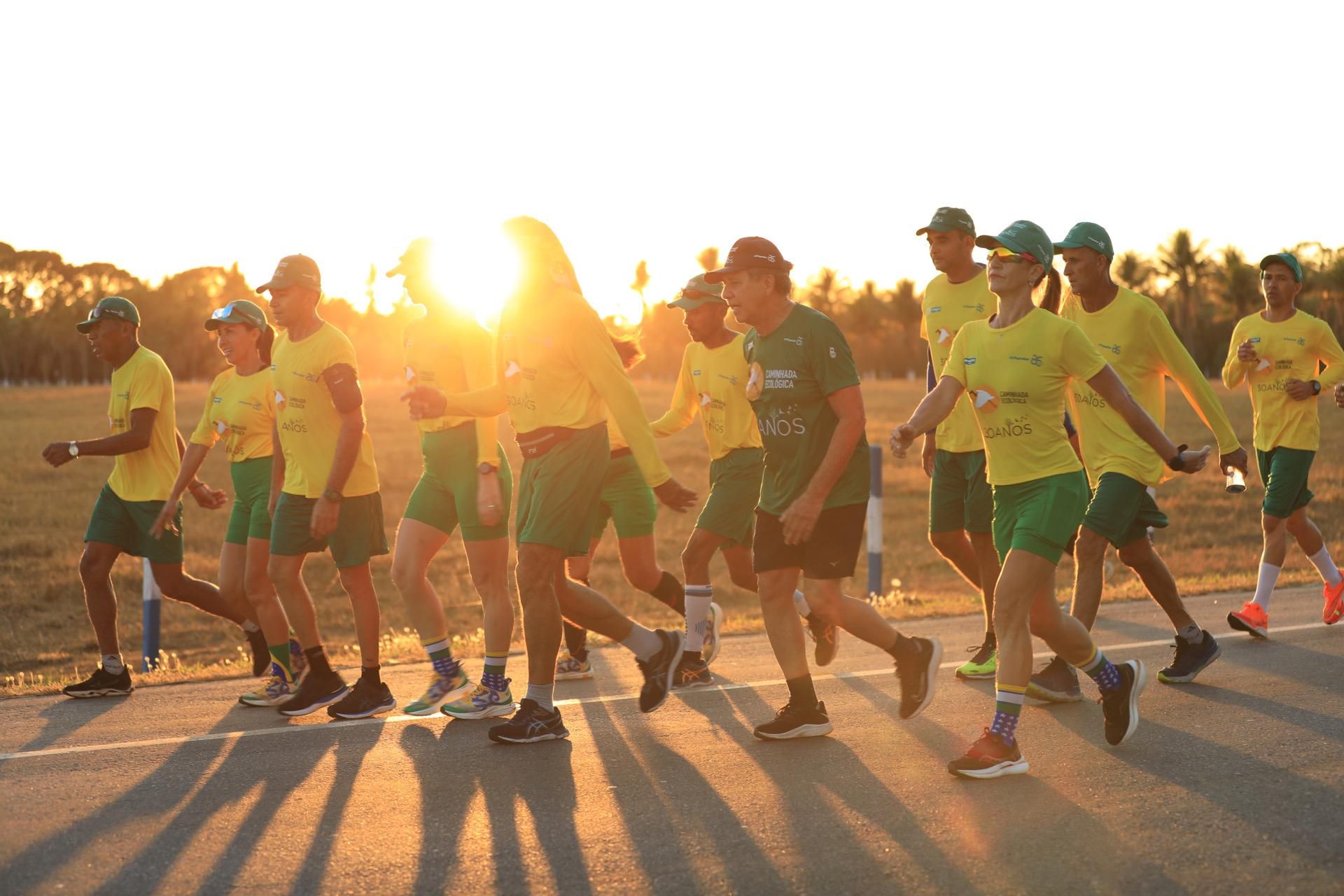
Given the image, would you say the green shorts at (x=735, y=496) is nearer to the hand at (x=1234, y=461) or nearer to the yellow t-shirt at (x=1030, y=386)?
the yellow t-shirt at (x=1030, y=386)

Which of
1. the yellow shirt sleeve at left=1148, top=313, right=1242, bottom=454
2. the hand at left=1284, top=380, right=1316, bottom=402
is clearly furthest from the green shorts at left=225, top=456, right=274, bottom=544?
the hand at left=1284, top=380, right=1316, bottom=402

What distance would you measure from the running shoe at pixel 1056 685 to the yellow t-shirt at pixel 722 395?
2.00 m

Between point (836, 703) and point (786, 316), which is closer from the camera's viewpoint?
point (786, 316)

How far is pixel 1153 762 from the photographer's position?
5.52 m

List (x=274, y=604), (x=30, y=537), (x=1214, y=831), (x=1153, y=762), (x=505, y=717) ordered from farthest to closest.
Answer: (x=30, y=537) < (x=274, y=604) < (x=505, y=717) < (x=1153, y=762) < (x=1214, y=831)

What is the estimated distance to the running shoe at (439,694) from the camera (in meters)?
6.97

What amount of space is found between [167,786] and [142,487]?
3165mm

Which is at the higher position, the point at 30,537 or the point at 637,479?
the point at 637,479

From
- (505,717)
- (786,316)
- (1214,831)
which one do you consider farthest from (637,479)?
(1214,831)

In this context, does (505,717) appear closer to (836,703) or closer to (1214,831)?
(836,703)

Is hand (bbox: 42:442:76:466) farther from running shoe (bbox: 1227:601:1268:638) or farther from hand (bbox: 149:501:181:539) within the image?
running shoe (bbox: 1227:601:1268:638)

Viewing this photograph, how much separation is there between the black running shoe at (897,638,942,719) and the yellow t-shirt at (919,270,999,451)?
1.73 metres

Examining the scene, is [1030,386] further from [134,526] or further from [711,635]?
[134,526]

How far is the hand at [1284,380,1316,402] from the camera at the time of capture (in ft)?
29.9
